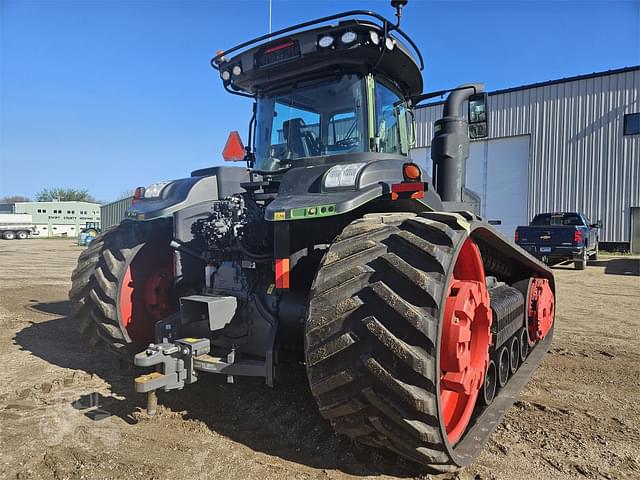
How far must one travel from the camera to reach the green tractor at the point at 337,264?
2400 millimetres

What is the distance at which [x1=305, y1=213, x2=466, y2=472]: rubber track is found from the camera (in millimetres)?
2312

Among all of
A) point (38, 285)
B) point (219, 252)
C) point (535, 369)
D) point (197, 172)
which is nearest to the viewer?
point (219, 252)

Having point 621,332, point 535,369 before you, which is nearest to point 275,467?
point 535,369

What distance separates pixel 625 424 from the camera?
143 inches

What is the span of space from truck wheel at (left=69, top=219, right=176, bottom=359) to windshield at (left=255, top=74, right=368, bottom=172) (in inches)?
48.9

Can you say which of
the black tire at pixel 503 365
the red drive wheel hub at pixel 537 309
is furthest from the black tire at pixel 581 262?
the black tire at pixel 503 365

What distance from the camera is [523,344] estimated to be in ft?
17.0

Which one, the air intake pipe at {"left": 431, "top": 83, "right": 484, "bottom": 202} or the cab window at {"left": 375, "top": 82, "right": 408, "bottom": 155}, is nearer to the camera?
the cab window at {"left": 375, "top": 82, "right": 408, "bottom": 155}

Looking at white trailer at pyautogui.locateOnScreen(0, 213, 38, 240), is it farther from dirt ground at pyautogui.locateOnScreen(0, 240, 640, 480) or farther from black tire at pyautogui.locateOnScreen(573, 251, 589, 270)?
black tire at pyautogui.locateOnScreen(573, 251, 589, 270)

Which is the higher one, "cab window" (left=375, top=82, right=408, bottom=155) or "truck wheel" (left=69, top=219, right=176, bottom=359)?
"cab window" (left=375, top=82, right=408, bottom=155)

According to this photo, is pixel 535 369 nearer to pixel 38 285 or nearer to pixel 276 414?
pixel 276 414

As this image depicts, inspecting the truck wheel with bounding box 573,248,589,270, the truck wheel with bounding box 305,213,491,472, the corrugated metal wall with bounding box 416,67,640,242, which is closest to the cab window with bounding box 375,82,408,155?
the truck wheel with bounding box 305,213,491,472

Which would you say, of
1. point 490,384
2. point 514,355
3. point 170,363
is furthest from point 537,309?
point 170,363

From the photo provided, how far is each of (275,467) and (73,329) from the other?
4.58 m
